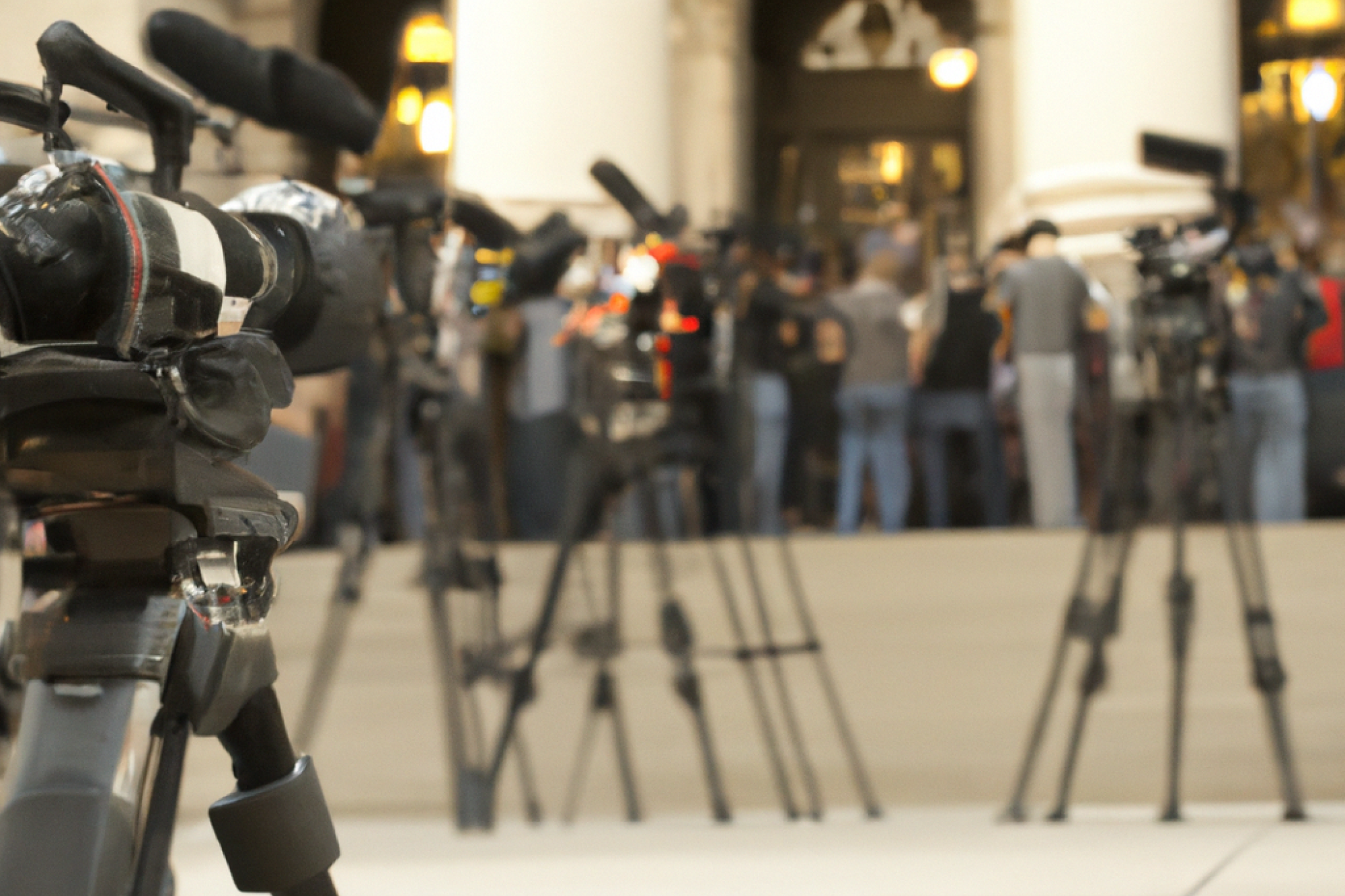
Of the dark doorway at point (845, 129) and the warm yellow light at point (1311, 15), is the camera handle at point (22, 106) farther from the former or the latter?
the warm yellow light at point (1311, 15)

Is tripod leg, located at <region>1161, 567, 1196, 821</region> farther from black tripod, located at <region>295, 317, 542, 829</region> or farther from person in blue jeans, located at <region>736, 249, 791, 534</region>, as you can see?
person in blue jeans, located at <region>736, 249, 791, 534</region>

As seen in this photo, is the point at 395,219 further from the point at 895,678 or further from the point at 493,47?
the point at 493,47

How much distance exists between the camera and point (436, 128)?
11.4 m

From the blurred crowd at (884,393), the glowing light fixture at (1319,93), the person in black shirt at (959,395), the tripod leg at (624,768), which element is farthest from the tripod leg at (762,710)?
the glowing light fixture at (1319,93)

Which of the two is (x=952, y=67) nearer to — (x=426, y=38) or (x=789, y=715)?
(x=426, y=38)

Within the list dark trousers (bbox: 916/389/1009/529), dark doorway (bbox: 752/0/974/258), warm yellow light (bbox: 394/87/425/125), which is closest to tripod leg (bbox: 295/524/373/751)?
dark trousers (bbox: 916/389/1009/529)

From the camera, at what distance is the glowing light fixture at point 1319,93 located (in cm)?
1477

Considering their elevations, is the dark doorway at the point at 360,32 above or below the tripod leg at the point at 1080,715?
above

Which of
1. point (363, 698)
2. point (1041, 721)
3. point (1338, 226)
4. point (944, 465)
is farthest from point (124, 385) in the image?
point (1338, 226)

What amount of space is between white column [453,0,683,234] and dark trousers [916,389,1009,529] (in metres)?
3.54

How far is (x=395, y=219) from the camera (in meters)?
4.30

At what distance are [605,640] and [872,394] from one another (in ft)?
11.7

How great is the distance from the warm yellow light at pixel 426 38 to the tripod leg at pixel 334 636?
9.03 m

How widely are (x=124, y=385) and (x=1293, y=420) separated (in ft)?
23.7
